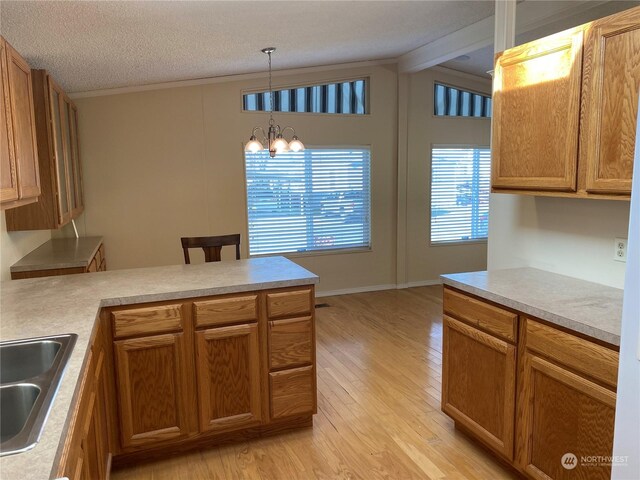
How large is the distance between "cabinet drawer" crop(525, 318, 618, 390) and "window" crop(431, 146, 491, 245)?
454 cm

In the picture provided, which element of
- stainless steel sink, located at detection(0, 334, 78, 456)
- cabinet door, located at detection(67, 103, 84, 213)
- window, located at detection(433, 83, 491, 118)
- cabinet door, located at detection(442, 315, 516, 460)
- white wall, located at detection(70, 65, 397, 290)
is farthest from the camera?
window, located at detection(433, 83, 491, 118)

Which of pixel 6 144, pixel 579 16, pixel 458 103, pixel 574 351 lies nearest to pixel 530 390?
pixel 574 351

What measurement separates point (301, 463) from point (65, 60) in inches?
123

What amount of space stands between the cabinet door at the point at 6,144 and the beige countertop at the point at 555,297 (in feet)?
7.25

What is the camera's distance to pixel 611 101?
2.11 metres

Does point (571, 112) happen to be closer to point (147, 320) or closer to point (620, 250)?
point (620, 250)

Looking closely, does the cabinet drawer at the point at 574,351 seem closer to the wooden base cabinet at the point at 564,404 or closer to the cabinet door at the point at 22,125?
the wooden base cabinet at the point at 564,404

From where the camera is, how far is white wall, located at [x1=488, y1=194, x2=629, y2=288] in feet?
8.29

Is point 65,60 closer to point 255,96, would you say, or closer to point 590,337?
point 255,96

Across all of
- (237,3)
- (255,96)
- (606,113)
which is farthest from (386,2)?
(255,96)

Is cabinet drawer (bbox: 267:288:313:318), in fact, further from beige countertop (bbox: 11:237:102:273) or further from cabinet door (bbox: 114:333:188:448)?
beige countertop (bbox: 11:237:102:273)

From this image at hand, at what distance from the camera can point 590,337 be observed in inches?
75.3

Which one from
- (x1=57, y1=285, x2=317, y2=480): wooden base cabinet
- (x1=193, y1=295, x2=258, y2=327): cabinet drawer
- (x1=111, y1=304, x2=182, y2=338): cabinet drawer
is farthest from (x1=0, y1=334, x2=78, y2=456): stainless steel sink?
(x1=193, y1=295, x2=258, y2=327): cabinet drawer

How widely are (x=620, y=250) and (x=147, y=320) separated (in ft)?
8.03
